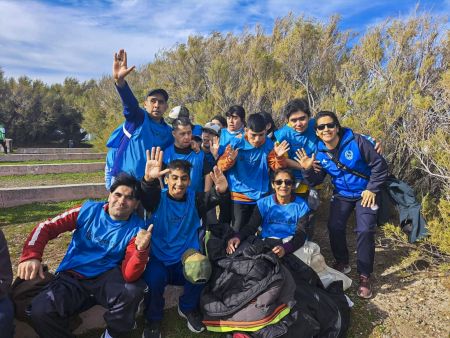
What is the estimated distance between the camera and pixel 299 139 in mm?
3773

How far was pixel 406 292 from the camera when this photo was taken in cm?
335

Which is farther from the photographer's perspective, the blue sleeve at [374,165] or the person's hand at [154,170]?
the blue sleeve at [374,165]

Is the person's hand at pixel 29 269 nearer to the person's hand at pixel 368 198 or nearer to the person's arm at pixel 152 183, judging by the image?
the person's arm at pixel 152 183

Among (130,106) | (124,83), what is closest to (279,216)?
(130,106)

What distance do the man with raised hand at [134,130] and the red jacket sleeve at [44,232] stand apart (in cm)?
96

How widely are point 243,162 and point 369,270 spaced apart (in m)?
1.78

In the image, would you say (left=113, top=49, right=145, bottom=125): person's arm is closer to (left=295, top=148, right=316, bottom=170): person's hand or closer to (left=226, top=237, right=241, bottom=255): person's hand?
(left=226, top=237, right=241, bottom=255): person's hand

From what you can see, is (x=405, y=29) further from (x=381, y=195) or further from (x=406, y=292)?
(x=406, y=292)

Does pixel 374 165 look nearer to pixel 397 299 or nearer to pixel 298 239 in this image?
pixel 298 239

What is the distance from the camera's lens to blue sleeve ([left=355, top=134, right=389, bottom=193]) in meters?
3.23

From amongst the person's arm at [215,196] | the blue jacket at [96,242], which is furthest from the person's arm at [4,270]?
the person's arm at [215,196]

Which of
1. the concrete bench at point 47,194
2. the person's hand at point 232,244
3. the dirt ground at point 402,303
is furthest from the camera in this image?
the concrete bench at point 47,194

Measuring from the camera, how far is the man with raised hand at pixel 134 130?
3.26m

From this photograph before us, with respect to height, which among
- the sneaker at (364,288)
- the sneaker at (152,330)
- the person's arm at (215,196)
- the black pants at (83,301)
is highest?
the person's arm at (215,196)
